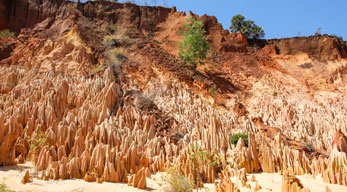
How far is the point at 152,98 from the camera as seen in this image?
1859 centimetres

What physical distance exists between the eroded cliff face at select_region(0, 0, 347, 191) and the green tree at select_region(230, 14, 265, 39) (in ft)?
6.72

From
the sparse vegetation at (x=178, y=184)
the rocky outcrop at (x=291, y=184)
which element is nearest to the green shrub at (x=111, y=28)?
the sparse vegetation at (x=178, y=184)

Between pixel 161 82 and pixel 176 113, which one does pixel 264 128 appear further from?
pixel 161 82

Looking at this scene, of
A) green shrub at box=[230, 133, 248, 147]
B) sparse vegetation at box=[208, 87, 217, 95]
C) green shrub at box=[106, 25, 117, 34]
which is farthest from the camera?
green shrub at box=[106, 25, 117, 34]

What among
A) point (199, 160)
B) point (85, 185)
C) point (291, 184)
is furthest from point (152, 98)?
point (291, 184)

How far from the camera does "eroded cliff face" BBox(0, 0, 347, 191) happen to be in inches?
464

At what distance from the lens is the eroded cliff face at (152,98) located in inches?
464

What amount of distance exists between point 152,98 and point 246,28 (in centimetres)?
2153

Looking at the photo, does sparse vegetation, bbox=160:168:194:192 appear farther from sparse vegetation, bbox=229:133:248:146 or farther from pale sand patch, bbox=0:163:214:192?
sparse vegetation, bbox=229:133:248:146

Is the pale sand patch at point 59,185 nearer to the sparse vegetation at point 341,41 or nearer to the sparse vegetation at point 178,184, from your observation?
the sparse vegetation at point 178,184

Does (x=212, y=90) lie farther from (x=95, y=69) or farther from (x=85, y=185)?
(x=85, y=185)

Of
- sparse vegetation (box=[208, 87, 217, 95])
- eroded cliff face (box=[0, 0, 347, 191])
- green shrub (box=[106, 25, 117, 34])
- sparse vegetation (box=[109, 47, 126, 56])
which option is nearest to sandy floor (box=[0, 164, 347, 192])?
eroded cliff face (box=[0, 0, 347, 191])

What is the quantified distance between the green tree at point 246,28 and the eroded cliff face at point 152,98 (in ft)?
6.72

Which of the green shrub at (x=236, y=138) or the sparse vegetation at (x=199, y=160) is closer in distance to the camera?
the sparse vegetation at (x=199, y=160)
